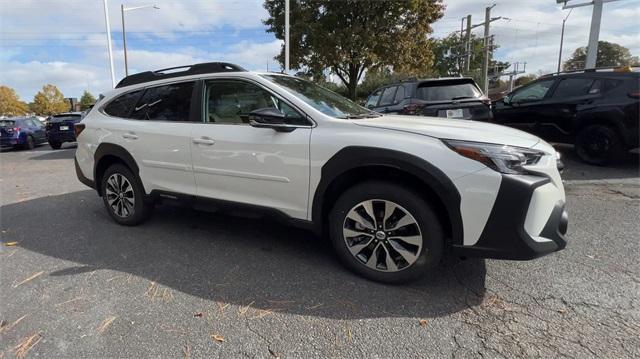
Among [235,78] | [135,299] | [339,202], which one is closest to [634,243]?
[339,202]

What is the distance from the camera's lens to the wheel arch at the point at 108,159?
4174 mm

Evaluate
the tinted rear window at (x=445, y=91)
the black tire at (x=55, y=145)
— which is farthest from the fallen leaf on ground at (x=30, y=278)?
the black tire at (x=55, y=145)

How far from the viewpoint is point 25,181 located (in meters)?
7.69

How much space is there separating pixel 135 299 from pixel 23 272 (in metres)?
1.30

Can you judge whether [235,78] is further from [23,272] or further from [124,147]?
[23,272]

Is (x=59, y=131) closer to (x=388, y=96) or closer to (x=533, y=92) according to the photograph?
(x=388, y=96)

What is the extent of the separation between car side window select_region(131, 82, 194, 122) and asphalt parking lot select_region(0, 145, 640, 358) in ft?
4.10

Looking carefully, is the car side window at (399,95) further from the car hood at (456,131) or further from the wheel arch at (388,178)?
the wheel arch at (388,178)

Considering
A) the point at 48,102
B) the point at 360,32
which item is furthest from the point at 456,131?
the point at 48,102

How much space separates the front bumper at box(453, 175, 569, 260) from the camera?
240cm

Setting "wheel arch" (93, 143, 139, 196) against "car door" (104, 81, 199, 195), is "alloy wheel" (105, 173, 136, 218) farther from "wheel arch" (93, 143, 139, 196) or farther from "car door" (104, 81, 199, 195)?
"car door" (104, 81, 199, 195)

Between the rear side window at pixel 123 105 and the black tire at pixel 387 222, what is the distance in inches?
109

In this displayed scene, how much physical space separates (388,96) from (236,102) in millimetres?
5346

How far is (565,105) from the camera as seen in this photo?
706cm
